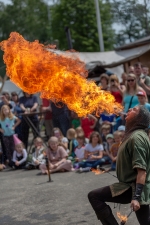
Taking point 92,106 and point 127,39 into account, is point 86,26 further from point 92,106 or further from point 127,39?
point 92,106

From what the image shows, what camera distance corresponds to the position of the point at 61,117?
424 inches

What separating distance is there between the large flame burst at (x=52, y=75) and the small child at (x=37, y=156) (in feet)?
12.5

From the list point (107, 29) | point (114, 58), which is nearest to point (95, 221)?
point (114, 58)

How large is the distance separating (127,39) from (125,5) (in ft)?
93.8

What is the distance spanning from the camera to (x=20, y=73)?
6527 millimetres

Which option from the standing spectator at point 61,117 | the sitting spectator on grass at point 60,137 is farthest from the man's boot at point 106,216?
the standing spectator at point 61,117

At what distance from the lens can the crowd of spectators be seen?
29.0ft

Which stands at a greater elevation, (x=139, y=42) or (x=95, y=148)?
(x=139, y=42)

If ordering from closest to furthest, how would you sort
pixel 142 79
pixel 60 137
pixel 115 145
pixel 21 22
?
pixel 142 79 < pixel 115 145 < pixel 60 137 < pixel 21 22

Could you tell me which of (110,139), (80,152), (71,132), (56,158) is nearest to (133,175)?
(110,139)

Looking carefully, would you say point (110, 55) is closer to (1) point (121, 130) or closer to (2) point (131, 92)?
(1) point (121, 130)

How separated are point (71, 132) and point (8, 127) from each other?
5.83 feet

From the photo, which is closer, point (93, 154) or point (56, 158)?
point (93, 154)

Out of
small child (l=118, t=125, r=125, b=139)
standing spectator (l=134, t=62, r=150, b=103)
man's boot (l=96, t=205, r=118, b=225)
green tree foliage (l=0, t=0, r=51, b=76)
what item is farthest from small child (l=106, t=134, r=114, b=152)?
green tree foliage (l=0, t=0, r=51, b=76)
